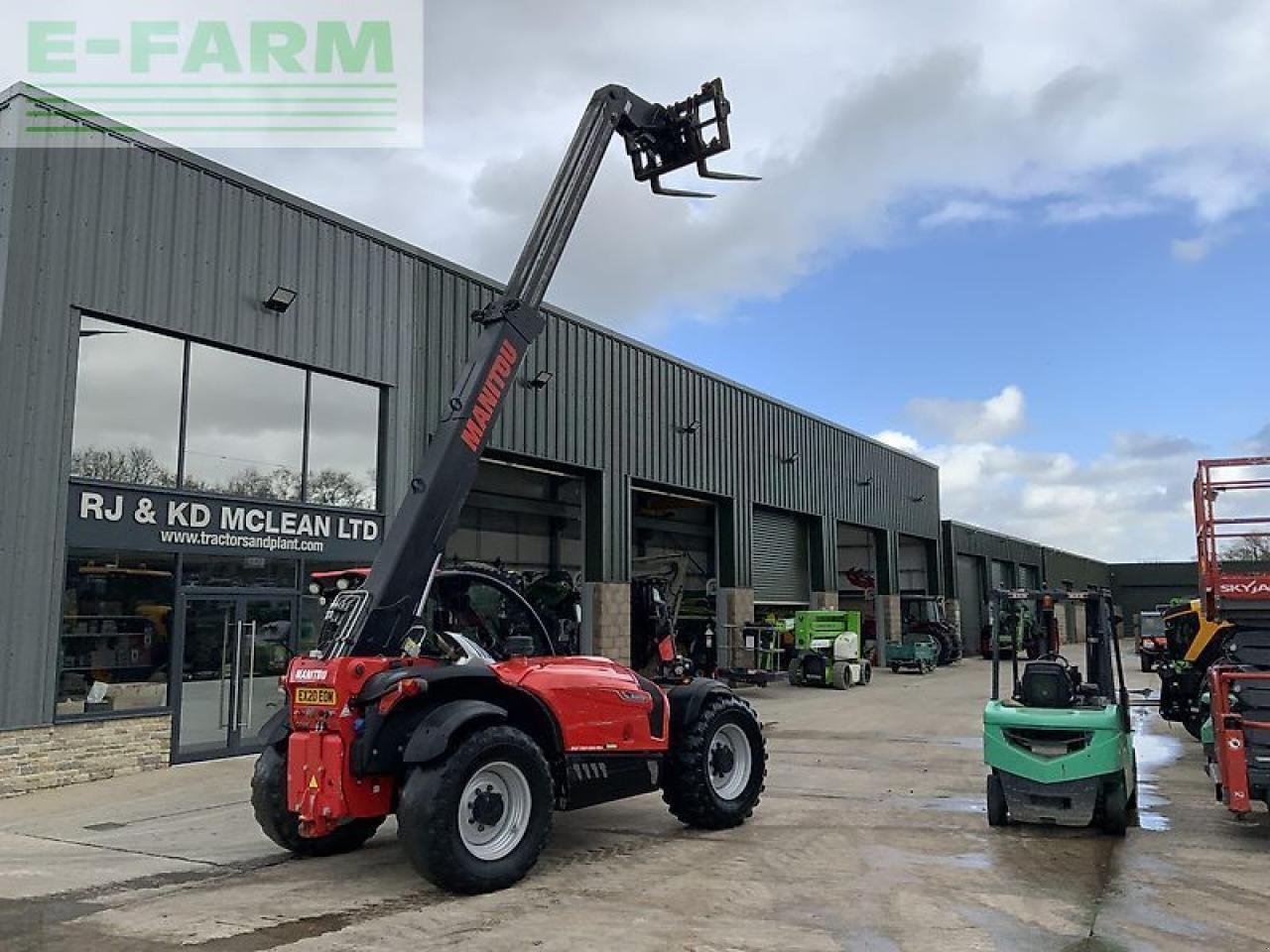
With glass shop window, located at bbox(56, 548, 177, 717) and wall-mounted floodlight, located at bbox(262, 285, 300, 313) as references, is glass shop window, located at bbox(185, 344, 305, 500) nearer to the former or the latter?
wall-mounted floodlight, located at bbox(262, 285, 300, 313)

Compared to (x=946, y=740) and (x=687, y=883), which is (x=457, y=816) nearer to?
(x=687, y=883)

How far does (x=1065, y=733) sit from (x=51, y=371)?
35.5ft

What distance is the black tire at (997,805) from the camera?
27.4ft

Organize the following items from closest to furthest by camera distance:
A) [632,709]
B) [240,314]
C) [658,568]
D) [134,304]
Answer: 1. [632,709]
2. [134,304]
3. [240,314]
4. [658,568]

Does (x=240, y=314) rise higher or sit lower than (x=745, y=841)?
higher

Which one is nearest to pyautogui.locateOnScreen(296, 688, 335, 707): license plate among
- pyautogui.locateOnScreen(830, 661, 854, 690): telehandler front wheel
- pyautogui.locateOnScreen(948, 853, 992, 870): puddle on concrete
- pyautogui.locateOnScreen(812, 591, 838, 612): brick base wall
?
pyautogui.locateOnScreen(948, 853, 992, 870): puddle on concrete

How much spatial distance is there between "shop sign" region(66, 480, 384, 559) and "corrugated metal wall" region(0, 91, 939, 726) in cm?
38

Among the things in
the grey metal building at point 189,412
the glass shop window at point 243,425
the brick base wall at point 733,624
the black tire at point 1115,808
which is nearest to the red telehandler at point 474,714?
the black tire at point 1115,808

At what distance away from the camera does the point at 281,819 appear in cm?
737

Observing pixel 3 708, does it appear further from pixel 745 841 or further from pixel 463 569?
pixel 745 841

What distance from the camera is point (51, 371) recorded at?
36.5ft

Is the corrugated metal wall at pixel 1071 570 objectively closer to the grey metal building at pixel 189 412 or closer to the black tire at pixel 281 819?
the grey metal building at pixel 189 412

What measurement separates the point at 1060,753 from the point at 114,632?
1000 centimetres

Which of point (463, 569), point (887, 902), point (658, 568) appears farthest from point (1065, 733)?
point (658, 568)
